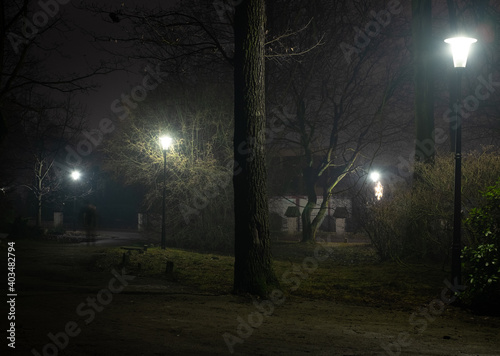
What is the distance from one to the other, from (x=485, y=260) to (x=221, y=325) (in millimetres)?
5409

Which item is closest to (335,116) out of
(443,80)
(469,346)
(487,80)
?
(443,80)

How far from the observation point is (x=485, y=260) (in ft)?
29.6

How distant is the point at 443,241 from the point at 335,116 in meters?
13.9

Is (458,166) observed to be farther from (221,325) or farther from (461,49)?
(221,325)

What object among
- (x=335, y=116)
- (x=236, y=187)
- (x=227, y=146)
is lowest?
(x=236, y=187)

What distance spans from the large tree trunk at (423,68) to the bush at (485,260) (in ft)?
25.7

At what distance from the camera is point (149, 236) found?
28.2 meters

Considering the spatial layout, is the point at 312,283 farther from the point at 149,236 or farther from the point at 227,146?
the point at 149,236

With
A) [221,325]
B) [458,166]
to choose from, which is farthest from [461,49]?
[221,325]

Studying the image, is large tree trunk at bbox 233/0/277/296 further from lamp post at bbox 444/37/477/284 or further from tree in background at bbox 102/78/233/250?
tree in background at bbox 102/78/233/250

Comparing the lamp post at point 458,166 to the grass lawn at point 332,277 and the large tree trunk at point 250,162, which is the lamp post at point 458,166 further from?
the large tree trunk at point 250,162

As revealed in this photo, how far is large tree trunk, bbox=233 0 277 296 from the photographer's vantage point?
9.70 metres

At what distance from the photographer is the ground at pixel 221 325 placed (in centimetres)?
576

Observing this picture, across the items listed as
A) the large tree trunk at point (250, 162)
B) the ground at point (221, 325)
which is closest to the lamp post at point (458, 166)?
the ground at point (221, 325)
